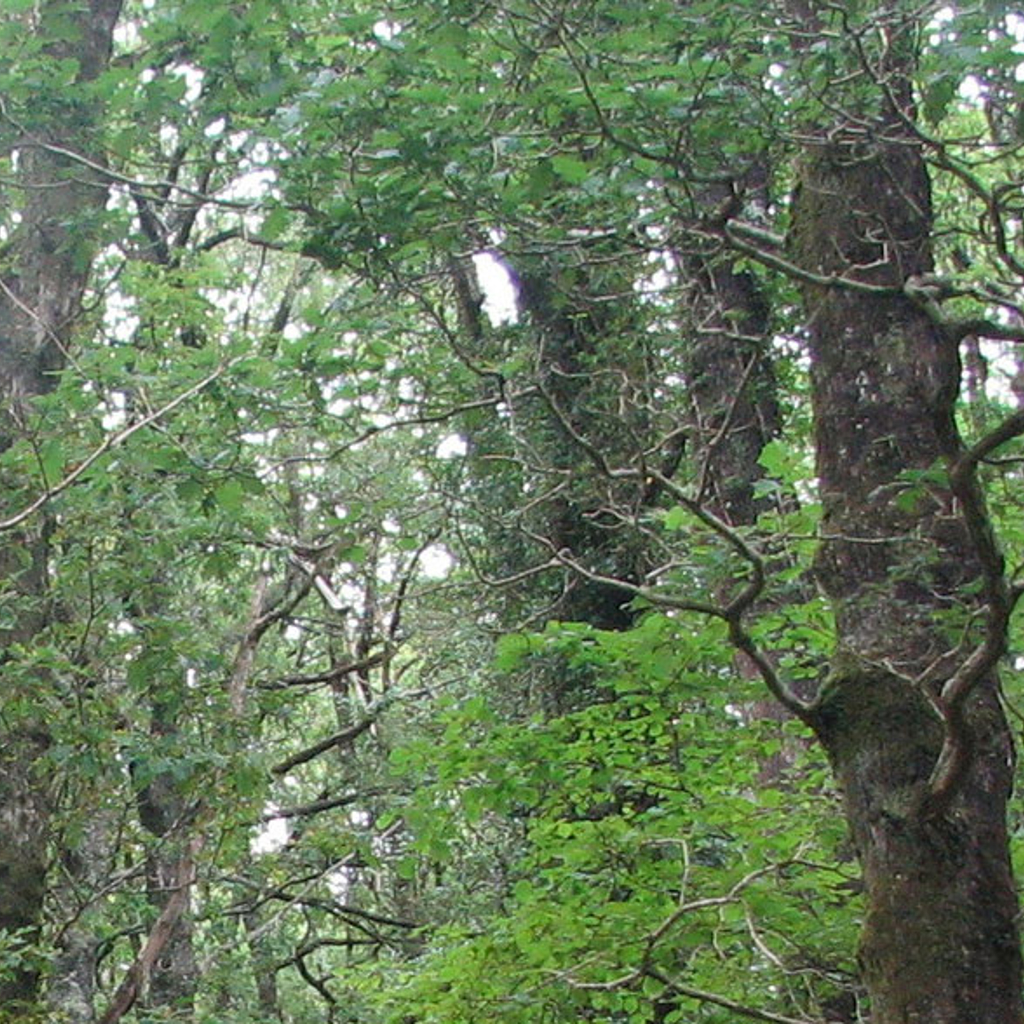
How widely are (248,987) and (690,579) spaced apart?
7681mm

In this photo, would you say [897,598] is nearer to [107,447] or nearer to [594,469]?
[594,469]

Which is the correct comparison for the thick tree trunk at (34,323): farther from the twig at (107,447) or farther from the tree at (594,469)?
the twig at (107,447)

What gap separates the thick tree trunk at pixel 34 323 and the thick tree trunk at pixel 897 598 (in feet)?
8.48

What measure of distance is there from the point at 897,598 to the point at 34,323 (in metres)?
3.91

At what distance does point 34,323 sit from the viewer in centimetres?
574

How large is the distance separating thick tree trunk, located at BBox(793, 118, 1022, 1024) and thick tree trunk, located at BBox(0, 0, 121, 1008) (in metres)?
2.58

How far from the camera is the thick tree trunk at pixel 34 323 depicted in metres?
4.91

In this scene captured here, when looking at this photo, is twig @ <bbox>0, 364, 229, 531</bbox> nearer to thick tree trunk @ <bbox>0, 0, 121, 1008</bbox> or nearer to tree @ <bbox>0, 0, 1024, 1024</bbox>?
tree @ <bbox>0, 0, 1024, 1024</bbox>

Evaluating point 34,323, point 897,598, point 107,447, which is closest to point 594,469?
point 897,598

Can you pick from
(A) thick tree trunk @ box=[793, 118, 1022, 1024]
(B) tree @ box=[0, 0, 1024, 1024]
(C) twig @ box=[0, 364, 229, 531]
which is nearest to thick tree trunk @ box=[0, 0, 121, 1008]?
(B) tree @ box=[0, 0, 1024, 1024]

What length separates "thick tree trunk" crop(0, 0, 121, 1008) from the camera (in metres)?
4.91

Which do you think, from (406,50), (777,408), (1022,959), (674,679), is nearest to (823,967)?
(674,679)

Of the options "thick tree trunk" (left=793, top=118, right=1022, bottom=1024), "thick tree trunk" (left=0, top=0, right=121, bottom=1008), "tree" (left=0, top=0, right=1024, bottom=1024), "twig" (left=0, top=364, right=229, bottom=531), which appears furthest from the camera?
"thick tree trunk" (left=0, top=0, right=121, bottom=1008)

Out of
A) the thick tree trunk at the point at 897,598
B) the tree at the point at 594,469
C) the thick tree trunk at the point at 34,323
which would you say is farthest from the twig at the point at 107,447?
the thick tree trunk at the point at 897,598
